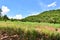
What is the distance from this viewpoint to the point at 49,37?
1423 centimetres

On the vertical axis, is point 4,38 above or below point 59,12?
below

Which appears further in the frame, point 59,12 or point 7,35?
point 59,12

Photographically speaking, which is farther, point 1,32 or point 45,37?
point 1,32

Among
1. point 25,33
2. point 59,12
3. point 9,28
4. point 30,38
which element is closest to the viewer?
point 30,38

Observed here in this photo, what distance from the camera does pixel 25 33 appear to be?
1453 centimetres

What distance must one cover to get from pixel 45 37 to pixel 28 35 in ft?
3.40

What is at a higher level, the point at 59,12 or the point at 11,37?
the point at 59,12

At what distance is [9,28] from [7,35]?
1.14m

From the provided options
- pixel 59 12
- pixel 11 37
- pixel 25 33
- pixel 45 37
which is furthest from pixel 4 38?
pixel 59 12

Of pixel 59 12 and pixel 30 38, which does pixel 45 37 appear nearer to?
pixel 30 38

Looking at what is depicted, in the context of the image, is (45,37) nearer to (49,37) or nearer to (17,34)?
(49,37)

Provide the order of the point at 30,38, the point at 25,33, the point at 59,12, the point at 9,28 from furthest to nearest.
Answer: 1. the point at 59,12
2. the point at 9,28
3. the point at 25,33
4. the point at 30,38

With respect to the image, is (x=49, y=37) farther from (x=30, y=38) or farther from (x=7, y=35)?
(x=7, y=35)

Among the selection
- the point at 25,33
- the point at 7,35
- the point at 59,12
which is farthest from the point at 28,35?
the point at 59,12
